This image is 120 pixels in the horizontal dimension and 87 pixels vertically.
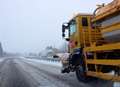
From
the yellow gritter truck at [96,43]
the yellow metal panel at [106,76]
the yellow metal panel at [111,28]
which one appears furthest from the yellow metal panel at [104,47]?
the yellow metal panel at [106,76]

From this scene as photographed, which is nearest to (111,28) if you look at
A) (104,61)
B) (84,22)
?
(104,61)

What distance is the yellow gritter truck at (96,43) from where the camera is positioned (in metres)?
9.59

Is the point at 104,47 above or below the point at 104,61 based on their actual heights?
above

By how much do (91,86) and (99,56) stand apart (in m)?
1.54

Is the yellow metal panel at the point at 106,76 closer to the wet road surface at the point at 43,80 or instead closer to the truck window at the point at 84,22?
the wet road surface at the point at 43,80

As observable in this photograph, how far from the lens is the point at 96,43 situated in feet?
37.7

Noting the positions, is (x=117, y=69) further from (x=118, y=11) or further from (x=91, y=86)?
(x=91, y=86)

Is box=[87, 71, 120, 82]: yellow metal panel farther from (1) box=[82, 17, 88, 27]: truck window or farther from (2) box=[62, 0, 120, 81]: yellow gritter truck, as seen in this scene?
(1) box=[82, 17, 88, 27]: truck window

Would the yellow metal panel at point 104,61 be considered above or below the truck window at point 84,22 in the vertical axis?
below

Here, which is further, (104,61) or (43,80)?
(43,80)

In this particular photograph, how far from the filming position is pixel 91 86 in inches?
473

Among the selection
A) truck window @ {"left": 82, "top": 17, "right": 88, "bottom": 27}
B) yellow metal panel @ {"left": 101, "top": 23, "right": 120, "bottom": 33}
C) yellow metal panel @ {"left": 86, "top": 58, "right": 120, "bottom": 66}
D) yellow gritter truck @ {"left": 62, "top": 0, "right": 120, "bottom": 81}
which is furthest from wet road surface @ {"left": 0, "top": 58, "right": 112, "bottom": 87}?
truck window @ {"left": 82, "top": 17, "right": 88, "bottom": 27}

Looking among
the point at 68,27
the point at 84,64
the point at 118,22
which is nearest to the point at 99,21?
the point at 118,22

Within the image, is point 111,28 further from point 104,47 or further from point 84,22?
point 84,22
